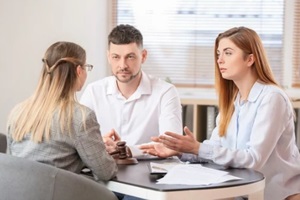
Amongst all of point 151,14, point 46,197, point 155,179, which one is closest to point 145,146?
point 155,179

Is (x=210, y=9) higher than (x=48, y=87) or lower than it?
higher

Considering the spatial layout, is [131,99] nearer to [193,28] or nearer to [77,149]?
[77,149]

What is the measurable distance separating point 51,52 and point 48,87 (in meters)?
0.15

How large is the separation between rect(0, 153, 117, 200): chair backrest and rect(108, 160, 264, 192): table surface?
135 millimetres

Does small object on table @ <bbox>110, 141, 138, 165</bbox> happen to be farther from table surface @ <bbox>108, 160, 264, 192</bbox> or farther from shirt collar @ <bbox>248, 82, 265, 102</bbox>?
shirt collar @ <bbox>248, 82, 265, 102</bbox>

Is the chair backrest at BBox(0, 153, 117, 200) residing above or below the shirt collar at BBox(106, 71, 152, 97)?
below

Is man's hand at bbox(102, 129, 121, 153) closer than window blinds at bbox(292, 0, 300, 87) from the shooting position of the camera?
Yes

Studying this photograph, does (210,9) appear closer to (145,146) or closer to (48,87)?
(145,146)

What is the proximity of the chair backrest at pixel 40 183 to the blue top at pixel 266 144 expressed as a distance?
1.98 feet

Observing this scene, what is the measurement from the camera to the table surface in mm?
1854

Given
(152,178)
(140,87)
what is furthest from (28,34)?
(152,178)

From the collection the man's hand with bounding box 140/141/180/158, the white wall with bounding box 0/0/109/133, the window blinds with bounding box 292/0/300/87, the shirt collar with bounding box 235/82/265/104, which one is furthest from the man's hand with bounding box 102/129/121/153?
the window blinds with bounding box 292/0/300/87

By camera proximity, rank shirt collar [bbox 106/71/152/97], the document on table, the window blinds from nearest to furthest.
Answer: the document on table, shirt collar [bbox 106/71/152/97], the window blinds

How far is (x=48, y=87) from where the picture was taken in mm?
2100
